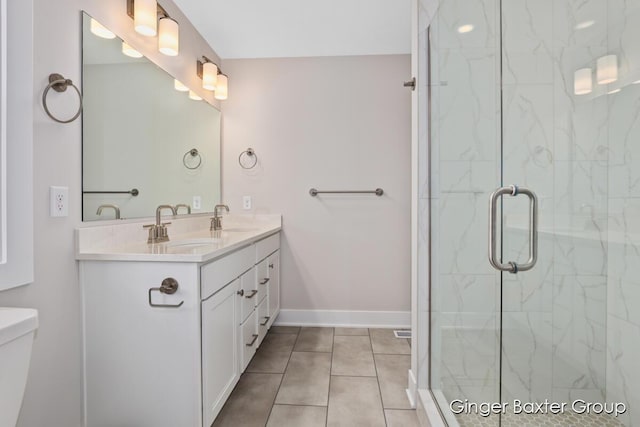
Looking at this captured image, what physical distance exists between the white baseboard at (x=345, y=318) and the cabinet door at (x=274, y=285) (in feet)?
0.50

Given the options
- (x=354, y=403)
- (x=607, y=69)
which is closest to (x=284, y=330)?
(x=354, y=403)

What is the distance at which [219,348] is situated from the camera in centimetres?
145

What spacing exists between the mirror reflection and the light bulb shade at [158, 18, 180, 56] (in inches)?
4.7

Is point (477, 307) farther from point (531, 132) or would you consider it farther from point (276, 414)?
point (276, 414)

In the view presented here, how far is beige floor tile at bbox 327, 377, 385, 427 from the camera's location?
5.13ft

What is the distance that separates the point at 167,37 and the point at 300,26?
0.94m

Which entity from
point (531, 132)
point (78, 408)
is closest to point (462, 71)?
point (531, 132)

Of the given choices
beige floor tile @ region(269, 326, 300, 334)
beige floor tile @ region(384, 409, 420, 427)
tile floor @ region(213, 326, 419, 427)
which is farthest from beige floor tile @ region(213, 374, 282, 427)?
beige floor tile @ region(269, 326, 300, 334)

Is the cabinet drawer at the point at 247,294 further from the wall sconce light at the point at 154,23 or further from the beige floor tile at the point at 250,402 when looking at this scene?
the wall sconce light at the point at 154,23

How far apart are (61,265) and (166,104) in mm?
1153

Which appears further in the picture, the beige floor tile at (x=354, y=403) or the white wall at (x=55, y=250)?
the beige floor tile at (x=354, y=403)

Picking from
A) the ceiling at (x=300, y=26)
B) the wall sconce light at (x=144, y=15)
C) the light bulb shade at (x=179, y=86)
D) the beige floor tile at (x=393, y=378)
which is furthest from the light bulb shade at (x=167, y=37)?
the beige floor tile at (x=393, y=378)

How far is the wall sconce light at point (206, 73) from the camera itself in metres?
2.46

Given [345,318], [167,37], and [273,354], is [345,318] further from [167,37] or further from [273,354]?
[167,37]
